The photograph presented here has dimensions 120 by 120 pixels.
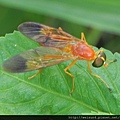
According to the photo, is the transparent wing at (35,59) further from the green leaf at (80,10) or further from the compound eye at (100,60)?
the green leaf at (80,10)

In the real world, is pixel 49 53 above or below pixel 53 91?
above

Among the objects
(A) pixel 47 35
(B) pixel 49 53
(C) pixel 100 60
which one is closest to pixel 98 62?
(C) pixel 100 60

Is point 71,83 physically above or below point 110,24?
below

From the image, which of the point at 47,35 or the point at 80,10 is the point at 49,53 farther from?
the point at 80,10

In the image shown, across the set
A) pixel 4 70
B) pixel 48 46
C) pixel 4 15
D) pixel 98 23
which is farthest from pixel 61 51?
pixel 4 15

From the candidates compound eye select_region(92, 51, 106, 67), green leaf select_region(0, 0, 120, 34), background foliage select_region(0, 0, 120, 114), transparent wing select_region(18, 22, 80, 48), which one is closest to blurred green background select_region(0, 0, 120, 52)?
green leaf select_region(0, 0, 120, 34)

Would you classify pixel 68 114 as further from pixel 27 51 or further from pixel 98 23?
pixel 98 23

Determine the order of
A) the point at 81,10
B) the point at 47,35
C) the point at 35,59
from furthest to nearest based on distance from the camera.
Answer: the point at 81,10 → the point at 47,35 → the point at 35,59
